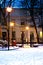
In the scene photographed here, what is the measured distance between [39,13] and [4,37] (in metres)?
8.93

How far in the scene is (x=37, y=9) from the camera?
4944cm

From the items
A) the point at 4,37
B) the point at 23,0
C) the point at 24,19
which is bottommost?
the point at 4,37

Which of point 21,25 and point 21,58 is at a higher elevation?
point 21,25

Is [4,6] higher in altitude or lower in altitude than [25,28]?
higher

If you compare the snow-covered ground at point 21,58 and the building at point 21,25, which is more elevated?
the building at point 21,25

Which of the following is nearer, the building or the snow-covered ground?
the snow-covered ground

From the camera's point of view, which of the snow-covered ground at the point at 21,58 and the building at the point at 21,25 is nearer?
the snow-covered ground at the point at 21,58

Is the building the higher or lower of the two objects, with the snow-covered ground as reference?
higher

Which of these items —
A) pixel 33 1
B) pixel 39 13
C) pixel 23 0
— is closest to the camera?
pixel 33 1

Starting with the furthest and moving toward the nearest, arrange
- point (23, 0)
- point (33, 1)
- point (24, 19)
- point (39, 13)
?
point (24, 19), point (39, 13), point (23, 0), point (33, 1)

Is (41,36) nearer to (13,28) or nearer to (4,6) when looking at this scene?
(13,28)

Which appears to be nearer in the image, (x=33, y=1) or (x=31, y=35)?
(x=33, y=1)

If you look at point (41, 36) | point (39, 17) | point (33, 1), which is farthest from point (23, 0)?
point (41, 36)

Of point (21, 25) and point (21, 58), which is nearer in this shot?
point (21, 58)
